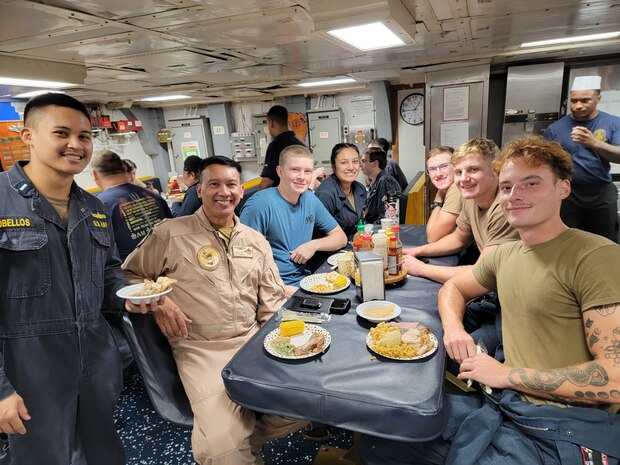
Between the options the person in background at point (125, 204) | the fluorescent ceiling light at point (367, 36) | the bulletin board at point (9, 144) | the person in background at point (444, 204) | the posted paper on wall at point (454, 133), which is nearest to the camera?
the fluorescent ceiling light at point (367, 36)

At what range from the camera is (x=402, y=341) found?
1396 mm

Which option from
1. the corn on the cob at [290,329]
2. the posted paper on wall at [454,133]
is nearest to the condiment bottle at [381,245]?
the corn on the cob at [290,329]

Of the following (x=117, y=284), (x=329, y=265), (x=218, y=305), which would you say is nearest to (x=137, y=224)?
(x=117, y=284)

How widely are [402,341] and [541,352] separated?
0.51 m

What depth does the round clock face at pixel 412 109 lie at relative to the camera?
6512 mm

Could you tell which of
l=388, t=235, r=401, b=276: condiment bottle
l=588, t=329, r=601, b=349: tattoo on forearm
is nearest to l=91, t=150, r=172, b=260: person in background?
l=388, t=235, r=401, b=276: condiment bottle

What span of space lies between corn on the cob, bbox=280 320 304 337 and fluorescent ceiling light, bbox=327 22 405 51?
1.44 m

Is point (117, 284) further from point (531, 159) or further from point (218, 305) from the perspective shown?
point (531, 159)

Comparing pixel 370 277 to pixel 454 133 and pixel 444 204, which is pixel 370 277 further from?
pixel 454 133

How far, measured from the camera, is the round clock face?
6512mm

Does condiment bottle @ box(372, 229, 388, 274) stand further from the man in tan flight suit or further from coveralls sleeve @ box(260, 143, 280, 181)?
coveralls sleeve @ box(260, 143, 280, 181)

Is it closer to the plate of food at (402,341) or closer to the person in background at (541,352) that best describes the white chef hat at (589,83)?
the person in background at (541,352)

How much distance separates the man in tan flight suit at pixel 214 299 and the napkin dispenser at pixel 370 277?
56cm

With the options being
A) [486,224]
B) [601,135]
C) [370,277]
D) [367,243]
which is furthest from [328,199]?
[601,135]
